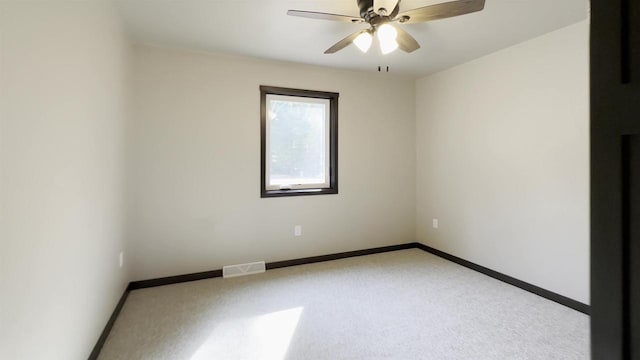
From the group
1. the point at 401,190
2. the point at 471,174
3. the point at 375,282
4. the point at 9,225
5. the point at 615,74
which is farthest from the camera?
the point at 401,190

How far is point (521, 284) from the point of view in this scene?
2.78m

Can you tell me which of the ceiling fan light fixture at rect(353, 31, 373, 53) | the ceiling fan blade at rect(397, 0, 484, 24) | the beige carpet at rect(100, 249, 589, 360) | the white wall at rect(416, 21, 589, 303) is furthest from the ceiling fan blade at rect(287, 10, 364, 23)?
the beige carpet at rect(100, 249, 589, 360)

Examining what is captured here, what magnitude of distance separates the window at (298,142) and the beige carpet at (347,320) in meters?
1.04

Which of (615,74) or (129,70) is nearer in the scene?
(615,74)

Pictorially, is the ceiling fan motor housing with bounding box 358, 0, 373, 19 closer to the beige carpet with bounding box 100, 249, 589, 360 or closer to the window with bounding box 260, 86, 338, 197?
the window with bounding box 260, 86, 338, 197

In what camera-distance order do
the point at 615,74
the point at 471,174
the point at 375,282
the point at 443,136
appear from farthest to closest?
1. the point at 443,136
2. the point at 471,174
3. the point at 375,282
4. the point at 615,74

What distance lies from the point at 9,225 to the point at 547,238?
135 inches

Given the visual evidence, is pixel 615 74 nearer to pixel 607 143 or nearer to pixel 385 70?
pixel 607 143

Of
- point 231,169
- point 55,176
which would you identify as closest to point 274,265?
point 231,169

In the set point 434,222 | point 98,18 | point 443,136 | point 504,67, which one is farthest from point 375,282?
point 98,18

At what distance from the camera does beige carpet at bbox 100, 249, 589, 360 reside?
1854 millimetres

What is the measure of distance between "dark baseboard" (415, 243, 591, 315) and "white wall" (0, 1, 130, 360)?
338cm

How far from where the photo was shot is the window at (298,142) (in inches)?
130

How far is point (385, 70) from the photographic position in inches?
143
